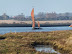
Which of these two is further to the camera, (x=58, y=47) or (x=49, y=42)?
(x=49, y=42)

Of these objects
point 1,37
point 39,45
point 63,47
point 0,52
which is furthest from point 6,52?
point 1,37

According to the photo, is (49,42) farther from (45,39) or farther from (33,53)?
(33,53)

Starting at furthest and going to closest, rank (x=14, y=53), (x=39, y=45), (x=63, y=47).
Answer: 1. (x=39, y=45)
2. (x=63, y=47)
3. (x=14, y=53)

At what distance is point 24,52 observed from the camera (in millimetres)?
22938

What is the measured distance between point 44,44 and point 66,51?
8.18 m

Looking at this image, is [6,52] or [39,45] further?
[39,45]

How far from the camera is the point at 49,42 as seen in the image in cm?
3456

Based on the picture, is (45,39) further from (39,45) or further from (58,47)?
(58,47)

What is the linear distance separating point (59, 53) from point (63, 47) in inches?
90.7

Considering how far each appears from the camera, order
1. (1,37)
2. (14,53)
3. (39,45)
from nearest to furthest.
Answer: (14,53), (39,45), (1,37)

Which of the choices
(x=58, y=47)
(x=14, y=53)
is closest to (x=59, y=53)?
(x=58, y=47)

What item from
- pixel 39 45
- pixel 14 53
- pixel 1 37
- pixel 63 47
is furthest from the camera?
pixel 1 37

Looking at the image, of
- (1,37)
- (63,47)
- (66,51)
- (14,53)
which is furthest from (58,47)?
(1,37)

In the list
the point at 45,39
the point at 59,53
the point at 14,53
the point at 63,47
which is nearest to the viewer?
the point at 14,53
